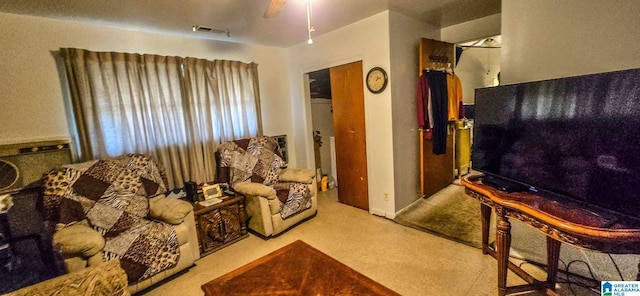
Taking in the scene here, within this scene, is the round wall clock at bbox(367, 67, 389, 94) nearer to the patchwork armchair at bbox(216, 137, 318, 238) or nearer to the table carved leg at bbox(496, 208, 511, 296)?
the patchwork armchair at bbox(216, 137, 318, 238)

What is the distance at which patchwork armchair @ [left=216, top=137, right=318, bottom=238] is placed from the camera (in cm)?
264

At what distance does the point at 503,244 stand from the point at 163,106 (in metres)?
3.31

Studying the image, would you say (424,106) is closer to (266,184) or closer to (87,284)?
(266,184)

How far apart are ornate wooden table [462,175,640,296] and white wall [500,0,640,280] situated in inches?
15.4

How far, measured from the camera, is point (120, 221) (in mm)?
2107

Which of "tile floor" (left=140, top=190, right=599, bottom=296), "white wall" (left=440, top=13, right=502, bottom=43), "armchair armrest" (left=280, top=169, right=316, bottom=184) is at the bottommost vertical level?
"tile floor" (left=140, top=190, right=599, bottom=296)

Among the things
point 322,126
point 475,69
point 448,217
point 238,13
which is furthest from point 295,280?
point 475,69

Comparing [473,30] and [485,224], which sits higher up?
[473,30]

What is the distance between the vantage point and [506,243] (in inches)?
62.0

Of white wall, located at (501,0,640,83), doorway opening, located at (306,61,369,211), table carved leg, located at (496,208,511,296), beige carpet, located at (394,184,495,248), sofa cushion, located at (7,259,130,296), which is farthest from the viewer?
doorway opening, located at (306,61,369,211)

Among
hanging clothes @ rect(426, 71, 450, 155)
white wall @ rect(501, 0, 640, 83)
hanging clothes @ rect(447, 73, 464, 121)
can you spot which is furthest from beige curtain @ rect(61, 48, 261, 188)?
white wall @ rect(501, 0, 640, 83)

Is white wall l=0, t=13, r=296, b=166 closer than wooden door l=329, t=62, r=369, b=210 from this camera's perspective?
Yes

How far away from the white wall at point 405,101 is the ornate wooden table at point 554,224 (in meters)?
1.12

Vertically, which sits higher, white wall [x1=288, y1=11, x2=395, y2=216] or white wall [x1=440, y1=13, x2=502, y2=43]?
white wall [x1=440, y1=13, x2=502, y2=43]
